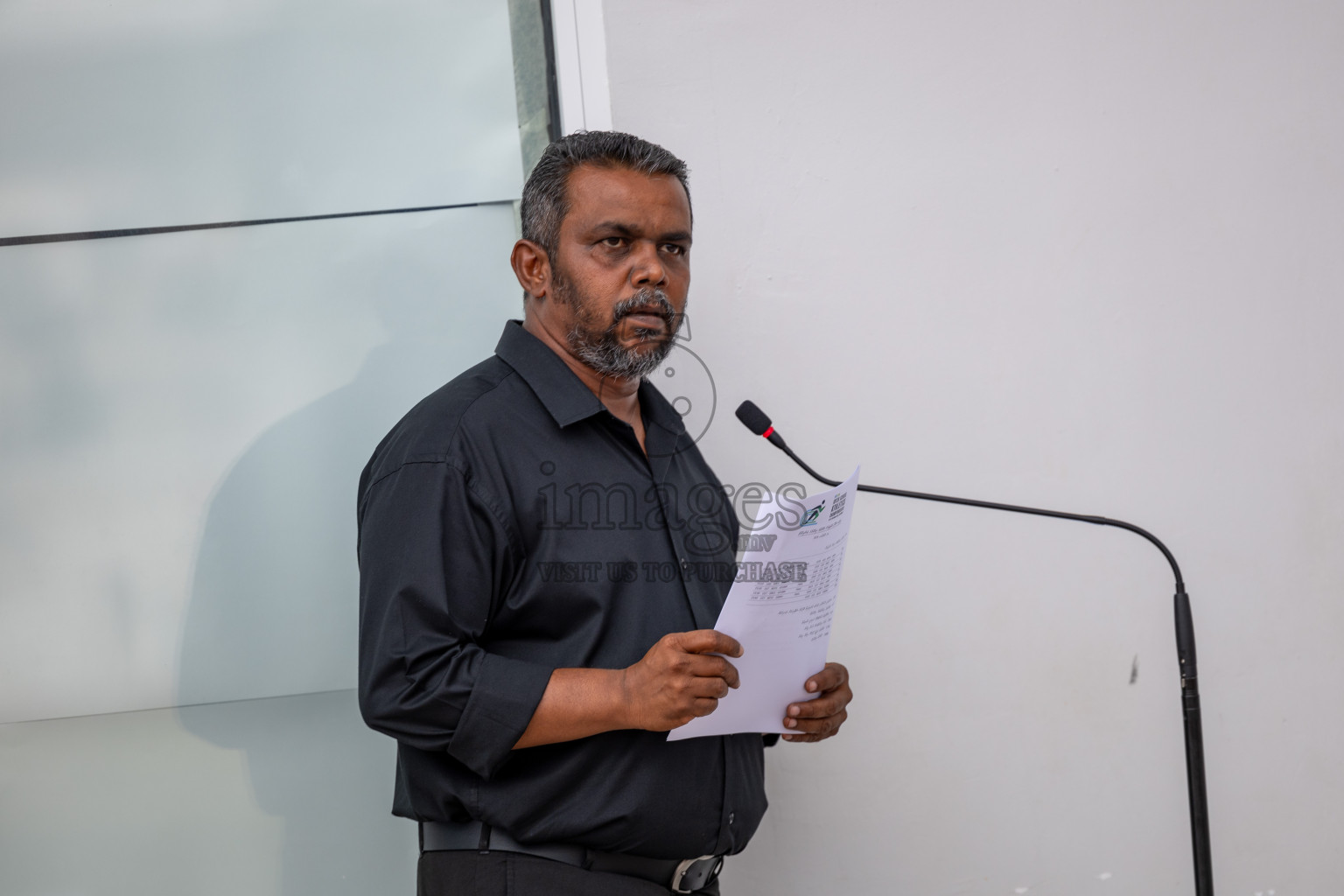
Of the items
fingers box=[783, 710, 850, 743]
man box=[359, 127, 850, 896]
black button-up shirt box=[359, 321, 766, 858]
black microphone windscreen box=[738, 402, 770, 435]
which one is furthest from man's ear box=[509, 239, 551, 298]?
fingers box=[783, 710, 850, 743]

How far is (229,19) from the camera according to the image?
1671 millimetres

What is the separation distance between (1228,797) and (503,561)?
69.8 inches

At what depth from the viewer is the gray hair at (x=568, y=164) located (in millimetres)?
1406

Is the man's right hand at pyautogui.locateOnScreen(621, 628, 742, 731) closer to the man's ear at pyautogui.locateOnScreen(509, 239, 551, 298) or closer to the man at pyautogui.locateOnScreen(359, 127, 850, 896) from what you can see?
the man at pyautogui.locateOnScreen(359, 127, 850, 896)

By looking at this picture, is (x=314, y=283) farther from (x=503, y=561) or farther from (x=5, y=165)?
(x=503, y=561)

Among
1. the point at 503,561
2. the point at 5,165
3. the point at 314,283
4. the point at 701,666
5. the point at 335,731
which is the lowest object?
the point at 335,731

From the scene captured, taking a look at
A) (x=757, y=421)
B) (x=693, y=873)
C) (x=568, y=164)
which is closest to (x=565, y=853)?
(x=693, y=873)

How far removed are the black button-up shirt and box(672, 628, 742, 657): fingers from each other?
0.55 feet

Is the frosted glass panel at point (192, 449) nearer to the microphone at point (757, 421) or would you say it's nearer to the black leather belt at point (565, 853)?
the black leather belt at point (565, 853)

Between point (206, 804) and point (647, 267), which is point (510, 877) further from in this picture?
point (647, 267)

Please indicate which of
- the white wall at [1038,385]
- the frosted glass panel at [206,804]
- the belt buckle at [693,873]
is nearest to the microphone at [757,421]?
the white wall at [1038,385]

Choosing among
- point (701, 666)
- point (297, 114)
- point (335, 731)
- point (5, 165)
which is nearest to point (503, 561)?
point (701, 666)

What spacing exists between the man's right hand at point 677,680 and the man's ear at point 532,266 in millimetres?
589

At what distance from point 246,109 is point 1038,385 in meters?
1.60
